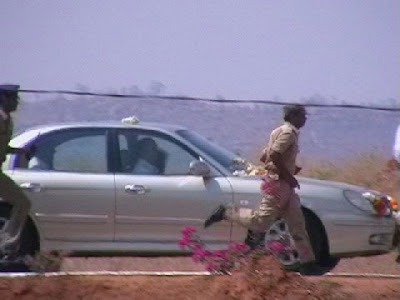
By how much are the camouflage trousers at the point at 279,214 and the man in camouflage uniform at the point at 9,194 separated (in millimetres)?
1696

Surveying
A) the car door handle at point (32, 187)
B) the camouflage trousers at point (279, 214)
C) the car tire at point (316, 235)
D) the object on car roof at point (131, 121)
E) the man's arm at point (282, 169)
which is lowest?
the car tire at point (316, 235)

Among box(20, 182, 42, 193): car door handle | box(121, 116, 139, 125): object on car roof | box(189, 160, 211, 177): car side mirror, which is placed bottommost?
box(20, 182, 42, 193): car door handle

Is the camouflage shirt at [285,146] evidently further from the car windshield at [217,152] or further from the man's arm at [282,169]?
the car windshield at [217,152]

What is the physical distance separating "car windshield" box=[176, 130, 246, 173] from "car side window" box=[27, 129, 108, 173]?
71 cm

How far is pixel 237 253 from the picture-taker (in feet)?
31.3

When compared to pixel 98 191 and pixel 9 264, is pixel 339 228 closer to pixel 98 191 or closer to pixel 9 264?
pixel 98 191

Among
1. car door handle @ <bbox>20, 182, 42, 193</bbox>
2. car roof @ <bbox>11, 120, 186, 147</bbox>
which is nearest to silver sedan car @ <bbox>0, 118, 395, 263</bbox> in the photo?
car door handle @ <bbox>20, 182, 42, 193</bbox>

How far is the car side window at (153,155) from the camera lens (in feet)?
39.1

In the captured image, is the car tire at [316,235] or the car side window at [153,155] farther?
the car side window at [153,155]

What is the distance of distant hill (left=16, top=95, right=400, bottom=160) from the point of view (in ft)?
41.1

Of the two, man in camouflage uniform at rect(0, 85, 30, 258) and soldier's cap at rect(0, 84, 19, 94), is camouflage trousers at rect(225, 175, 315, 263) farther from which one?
soldier's cap at rect(0, 84, 19, 94)

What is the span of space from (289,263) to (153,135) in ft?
5.55

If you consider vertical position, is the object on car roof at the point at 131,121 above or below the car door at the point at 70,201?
above

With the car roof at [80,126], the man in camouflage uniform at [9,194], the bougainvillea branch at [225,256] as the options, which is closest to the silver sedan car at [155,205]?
the car roof at [80,126]
